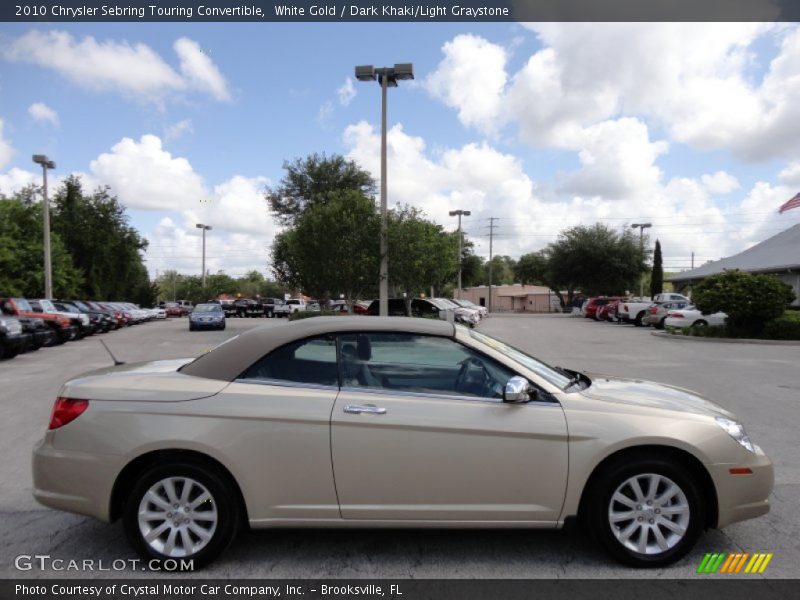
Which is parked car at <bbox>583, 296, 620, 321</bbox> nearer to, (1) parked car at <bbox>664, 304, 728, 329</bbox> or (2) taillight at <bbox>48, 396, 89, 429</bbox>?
(1) parked car at <bbox>664, 304, 728, 329</bbox>

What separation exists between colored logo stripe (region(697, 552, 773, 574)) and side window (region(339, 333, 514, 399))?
162 centimetres

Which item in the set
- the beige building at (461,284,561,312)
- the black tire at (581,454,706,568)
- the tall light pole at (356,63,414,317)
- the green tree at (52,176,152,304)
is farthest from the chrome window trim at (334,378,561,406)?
the beige building at (461,284,561,312)

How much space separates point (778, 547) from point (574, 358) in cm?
1223

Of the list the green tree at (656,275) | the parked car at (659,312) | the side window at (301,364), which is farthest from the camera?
the green tree at (656,275)

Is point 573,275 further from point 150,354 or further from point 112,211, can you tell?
point 150,354

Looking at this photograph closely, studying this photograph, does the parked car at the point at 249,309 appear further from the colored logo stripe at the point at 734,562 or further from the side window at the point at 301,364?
the colored logo stripe at the point at 734,562

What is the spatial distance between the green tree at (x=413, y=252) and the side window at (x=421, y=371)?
19.6 metres

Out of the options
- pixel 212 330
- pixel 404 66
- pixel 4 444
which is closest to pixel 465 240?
pixel 212 330

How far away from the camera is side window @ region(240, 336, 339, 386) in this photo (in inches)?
153

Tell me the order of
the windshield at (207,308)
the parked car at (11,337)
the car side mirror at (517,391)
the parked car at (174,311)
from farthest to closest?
the parked car at (174,311) < the windshield at (207,308) < the parked car at (11,337) < the car side mirror at (517,391)

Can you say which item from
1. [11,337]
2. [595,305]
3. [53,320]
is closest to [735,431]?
[11,337]

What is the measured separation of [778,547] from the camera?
13.2 ft

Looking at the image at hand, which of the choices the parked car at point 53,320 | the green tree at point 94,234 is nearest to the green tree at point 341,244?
the parked car at point 53,320

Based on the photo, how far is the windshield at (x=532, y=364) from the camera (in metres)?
4.07
